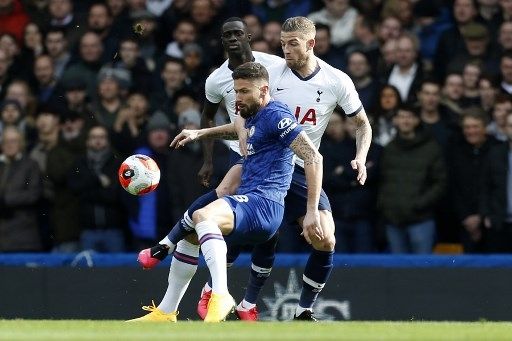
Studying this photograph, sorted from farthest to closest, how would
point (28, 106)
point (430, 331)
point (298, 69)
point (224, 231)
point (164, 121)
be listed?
point (28, 106), point (164, 121), point (298, 69), point (224, 231), point (430, 331)

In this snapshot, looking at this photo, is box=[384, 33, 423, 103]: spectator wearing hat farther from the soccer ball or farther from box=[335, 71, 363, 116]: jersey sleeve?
the soccer ball

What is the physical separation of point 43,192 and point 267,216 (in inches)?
229

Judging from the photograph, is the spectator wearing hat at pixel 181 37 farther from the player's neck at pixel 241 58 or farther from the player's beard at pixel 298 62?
the player's beard at pixel 298 62

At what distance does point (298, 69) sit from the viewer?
1188cm

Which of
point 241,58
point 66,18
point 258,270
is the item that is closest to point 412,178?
point 258,270

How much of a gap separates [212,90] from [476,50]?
4.69 meters

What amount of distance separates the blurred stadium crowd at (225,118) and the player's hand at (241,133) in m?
3.82

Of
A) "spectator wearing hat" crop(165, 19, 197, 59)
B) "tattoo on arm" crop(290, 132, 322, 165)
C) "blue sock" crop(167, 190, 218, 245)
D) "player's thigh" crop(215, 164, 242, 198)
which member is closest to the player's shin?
"player's thigh" crop(215, 164, 242, 198)

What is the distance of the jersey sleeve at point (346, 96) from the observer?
39.1ft

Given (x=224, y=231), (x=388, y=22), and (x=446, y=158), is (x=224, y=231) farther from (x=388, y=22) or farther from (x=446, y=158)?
(x=388, y=22)

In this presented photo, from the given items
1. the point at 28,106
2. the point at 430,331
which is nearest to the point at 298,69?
the point at 430,331

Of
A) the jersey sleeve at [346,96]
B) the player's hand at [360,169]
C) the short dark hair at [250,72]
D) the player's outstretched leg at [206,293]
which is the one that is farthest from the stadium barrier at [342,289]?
the short dark hair at [250,72]

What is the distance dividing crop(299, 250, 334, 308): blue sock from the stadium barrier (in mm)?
2243

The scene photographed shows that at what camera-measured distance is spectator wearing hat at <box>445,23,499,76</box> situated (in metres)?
15.9
